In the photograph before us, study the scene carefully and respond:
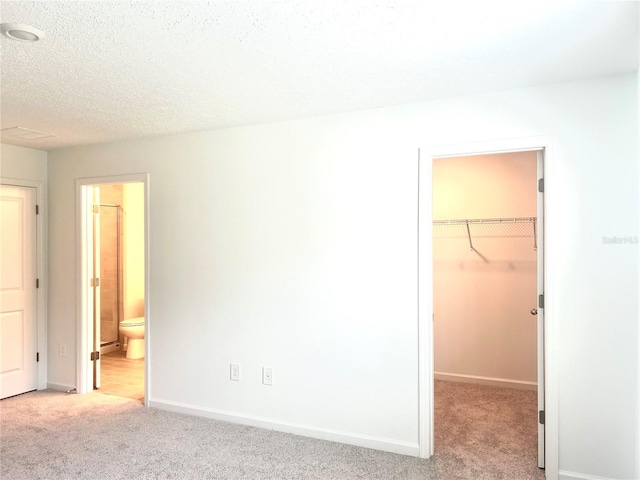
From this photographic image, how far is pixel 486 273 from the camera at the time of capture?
4.44 meters

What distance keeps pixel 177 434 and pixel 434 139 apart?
2753 mm

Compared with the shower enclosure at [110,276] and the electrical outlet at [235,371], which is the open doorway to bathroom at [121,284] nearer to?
the shower enclosure at [110,276]

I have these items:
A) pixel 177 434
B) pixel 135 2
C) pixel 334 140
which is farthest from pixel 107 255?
pixel 135 2

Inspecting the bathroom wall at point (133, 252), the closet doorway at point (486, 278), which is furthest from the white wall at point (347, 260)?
the bathroom wall at point (133, 252)

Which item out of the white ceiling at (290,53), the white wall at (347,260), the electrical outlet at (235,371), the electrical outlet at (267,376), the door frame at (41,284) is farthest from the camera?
the door frame at (41,284)

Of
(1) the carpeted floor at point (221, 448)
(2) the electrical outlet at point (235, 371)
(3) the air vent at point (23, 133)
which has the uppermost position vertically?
(3) the air vent at point (23, 133)

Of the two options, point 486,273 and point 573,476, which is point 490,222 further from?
point 573,476

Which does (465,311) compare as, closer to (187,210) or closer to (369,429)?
(369,429)

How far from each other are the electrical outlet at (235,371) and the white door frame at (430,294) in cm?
141

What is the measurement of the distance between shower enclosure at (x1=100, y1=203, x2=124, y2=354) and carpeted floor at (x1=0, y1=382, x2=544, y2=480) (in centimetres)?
210

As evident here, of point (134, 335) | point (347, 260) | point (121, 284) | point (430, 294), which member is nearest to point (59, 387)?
point (134, 335)

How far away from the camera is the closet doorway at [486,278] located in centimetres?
428

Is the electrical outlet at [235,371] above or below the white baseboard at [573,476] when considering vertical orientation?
above

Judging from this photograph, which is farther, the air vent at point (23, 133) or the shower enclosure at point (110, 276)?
the shower enclosure at point (110, 276)
